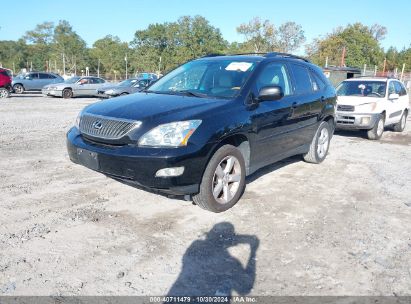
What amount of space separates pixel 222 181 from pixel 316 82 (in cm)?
311

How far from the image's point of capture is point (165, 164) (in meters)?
3.65

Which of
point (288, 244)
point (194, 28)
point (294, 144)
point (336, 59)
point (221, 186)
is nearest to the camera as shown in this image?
point (288, 244)

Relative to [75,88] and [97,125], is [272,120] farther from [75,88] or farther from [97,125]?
[75,88]

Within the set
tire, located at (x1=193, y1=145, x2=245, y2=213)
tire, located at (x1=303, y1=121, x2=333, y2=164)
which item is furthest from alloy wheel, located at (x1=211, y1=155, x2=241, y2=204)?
tire, located at (x1=303, y1=121, x2=333, y2=164)

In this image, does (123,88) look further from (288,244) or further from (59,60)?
(59,60)

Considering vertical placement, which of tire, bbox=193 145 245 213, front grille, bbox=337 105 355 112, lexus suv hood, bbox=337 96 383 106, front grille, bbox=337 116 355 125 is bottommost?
tire, bbox=193 145 245 213

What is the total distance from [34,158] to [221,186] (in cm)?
386

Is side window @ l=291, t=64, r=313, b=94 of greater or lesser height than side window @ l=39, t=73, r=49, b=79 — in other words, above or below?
below

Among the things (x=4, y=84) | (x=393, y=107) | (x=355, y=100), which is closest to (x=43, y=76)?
(x=4, y=84)

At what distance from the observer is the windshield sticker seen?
4883mm

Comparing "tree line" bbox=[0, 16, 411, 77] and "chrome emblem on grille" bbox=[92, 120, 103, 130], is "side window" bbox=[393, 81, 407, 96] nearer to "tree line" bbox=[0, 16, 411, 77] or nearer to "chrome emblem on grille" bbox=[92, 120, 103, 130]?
"chrome emblem on grille" bbox=[92, 120, 103, 130]

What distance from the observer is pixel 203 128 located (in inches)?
153

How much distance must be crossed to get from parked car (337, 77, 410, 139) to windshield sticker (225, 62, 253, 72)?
18.1 feet

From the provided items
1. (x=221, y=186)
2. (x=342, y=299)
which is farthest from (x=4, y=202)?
(x=342, y=299)
